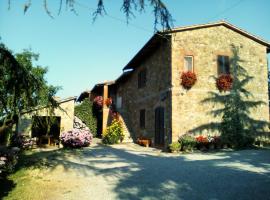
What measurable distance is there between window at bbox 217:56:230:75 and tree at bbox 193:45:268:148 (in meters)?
0.30

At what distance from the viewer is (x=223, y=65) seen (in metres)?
16.8

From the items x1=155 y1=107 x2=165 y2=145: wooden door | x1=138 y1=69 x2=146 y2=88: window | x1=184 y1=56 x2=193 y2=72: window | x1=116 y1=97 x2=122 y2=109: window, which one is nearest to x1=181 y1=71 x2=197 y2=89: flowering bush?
x1=184 y1=56 x2=193 y2=72: window

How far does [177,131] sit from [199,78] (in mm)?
3270

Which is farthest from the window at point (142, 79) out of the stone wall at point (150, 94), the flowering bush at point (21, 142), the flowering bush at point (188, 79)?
the flowering bush at point (21, 142)

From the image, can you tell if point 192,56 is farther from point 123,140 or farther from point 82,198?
point 82,198

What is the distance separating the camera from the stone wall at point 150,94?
16656 millimetres

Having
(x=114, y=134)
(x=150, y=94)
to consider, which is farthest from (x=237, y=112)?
(x=114, y=134)

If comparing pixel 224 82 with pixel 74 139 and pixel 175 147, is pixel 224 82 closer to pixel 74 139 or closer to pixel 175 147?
pixel 175 147

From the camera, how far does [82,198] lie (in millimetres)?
6727

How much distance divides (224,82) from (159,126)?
4.53 meters

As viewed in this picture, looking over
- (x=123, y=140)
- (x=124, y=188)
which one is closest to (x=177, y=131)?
(x=123, y=140)

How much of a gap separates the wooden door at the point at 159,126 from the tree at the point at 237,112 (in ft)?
6.98

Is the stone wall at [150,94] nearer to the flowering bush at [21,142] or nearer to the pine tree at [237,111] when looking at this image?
the pine tree at [237,111]

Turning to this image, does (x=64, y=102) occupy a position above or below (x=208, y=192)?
above
